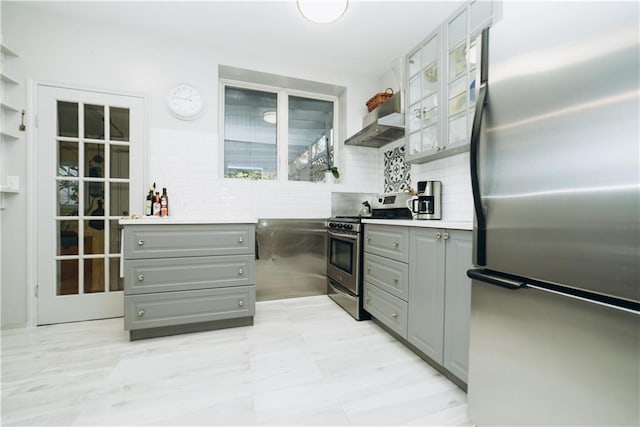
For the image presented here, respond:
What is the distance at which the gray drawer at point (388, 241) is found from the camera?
197cm

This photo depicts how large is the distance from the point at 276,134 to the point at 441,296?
8.63 feet

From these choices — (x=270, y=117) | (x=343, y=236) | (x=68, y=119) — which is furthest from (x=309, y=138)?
(x=68, y=119)

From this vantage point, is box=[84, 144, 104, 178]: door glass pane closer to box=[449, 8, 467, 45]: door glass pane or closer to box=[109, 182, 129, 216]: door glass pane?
box=[109, 182, 129, 216]: door glass pane

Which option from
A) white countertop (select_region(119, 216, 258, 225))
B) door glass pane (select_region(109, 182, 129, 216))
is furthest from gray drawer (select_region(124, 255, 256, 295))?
door glass pane (select_region(109, 182, 129, 216))

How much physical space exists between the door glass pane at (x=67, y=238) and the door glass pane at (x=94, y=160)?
48 cm

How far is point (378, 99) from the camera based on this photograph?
3062 millimetres

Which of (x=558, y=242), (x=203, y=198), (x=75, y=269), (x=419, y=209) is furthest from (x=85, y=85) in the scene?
(x=558, y=242)

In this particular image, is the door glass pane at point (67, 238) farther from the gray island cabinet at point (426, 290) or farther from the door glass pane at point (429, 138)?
the door glass pane at point (429, 138)

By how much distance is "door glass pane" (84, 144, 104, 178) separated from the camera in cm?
252

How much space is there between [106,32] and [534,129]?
3473 mm

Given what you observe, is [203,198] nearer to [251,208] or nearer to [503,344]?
[251,208]

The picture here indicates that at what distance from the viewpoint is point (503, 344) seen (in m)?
1.07

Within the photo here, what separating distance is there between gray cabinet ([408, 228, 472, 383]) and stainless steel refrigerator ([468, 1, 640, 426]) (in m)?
0.29

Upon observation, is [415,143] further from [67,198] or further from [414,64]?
[67,198]
